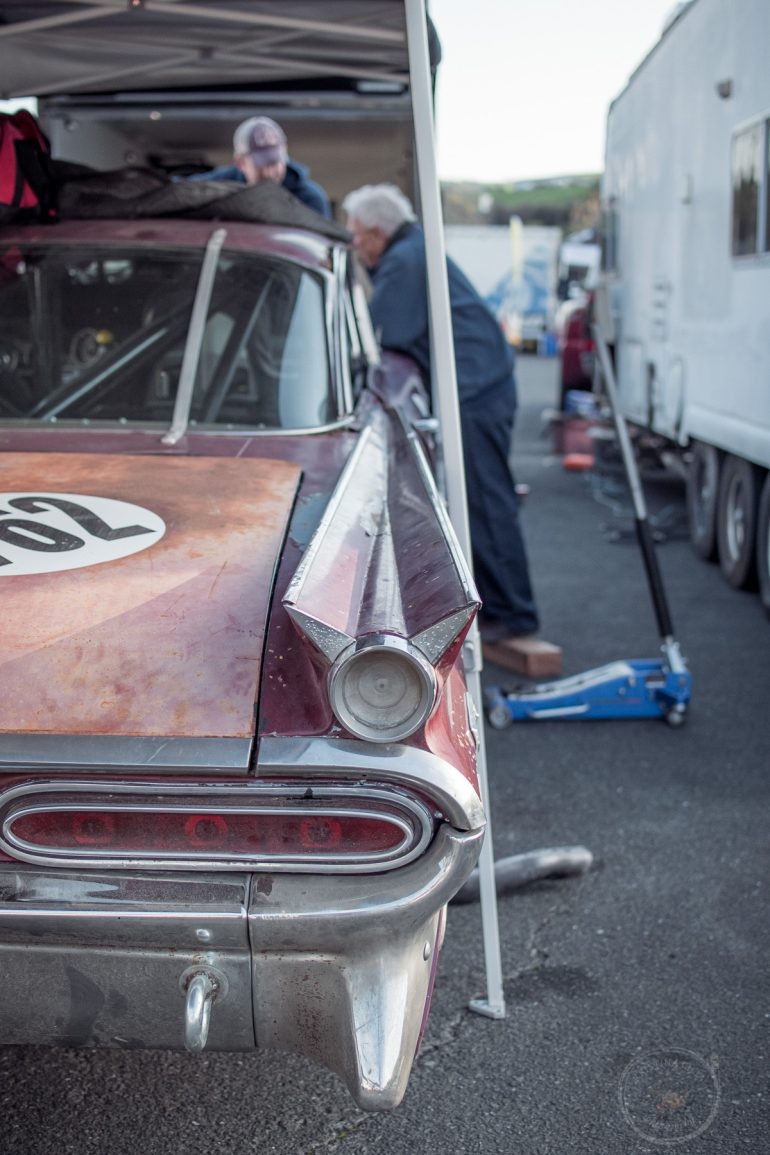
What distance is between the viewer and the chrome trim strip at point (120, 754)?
5.91 feet

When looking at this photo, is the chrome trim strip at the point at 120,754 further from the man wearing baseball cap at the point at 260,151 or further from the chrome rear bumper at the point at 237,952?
the man wearing baseball cap at the point at 260,151

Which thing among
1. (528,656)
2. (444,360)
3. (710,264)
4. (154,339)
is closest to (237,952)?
(444,360)

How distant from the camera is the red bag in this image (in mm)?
3895

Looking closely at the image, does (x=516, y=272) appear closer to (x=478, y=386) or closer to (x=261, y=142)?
(x=261, y=142)

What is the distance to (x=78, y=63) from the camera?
5.16m

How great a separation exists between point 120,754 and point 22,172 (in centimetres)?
290

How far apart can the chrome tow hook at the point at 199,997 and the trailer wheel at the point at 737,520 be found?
523cm

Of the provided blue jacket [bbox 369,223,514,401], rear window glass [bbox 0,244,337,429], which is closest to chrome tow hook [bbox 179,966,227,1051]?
rear window glass [bbox 0,244,337,429]

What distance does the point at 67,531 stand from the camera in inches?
Result: 91.8

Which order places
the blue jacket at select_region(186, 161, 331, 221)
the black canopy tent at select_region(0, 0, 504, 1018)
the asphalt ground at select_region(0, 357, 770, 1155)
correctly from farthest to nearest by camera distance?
the blue jacket at select_region(186, 161, 331, 221) → the black canopy tent at select_region(0, 0, 504, 1018) → the asphalt ground at select_region(0, 357, 770, 1155)

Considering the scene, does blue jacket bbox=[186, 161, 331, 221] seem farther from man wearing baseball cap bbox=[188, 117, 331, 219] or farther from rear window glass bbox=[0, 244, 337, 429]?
rear window glass bbox=[0, 244, 337, 429]

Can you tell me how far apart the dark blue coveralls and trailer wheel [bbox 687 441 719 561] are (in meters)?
2.57

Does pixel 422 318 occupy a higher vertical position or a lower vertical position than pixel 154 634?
higher

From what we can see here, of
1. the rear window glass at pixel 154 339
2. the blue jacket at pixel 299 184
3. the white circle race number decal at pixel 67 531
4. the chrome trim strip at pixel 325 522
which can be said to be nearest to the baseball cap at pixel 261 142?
the blue jacket at pixel 299 184
